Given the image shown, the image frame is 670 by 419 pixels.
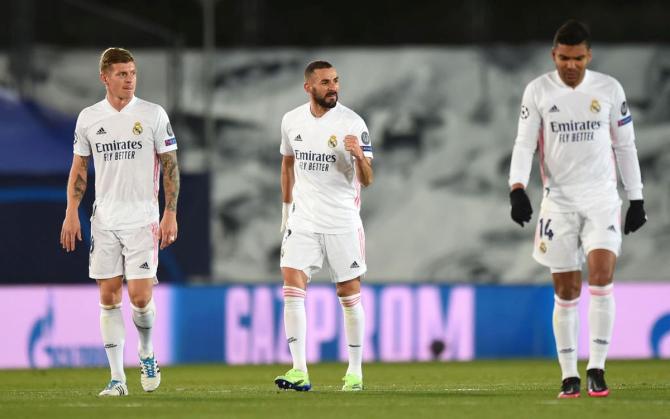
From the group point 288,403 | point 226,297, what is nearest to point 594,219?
point 288,403

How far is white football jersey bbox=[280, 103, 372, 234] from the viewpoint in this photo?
9.02 m

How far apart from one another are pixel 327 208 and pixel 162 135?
111 cm

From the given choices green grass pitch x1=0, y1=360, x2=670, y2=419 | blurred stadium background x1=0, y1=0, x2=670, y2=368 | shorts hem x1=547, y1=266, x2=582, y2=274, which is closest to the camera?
green grass pitch x1=0, y1=360, x2=670, y2=419

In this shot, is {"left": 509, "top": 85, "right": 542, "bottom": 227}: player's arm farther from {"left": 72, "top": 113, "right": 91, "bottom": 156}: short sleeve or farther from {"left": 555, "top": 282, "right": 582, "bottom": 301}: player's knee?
{"left": 72, "top": 113, "right": 91, "bottom": 156}: short sleeve

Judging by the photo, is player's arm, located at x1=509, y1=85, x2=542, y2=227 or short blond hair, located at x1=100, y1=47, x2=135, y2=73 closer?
player's arm, located at x1=509, y1=85, x2=542, y2=227

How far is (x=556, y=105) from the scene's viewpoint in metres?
8.11

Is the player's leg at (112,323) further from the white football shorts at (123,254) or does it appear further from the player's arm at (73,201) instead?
the player's arm at (73,201)

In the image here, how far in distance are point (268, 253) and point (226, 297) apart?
21.6 feet

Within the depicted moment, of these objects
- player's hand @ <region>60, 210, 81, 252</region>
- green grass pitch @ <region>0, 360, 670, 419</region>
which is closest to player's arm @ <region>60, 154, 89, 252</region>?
player's hand @ <region>60, 210, 81, 252</region>

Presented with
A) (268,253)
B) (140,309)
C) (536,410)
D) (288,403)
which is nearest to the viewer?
(536,410)

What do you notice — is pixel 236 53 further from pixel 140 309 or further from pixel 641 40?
pixel 140 309

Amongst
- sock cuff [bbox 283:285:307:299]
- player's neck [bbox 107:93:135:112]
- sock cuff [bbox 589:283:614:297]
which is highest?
player's neck [bbox 107:93:135:112]

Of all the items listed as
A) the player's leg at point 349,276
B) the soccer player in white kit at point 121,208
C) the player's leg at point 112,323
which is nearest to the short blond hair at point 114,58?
the soccer player in white kit at point 121,208

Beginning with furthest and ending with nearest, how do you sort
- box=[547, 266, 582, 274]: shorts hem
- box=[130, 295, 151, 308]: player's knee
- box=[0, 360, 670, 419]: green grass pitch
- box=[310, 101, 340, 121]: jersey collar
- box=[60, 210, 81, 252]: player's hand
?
box=[310, 101, 340, 121]: jersey collar < box=[130, 295, 151, 308]: player's knee < box=[60, 210, 81, 252]: player's hand < box=[547, 266, 582, 274]: shorts hem < box=[0, 360, 670, 419]: green grass pitch
